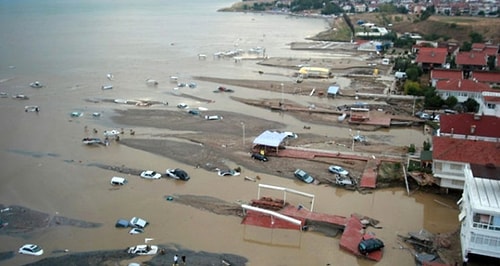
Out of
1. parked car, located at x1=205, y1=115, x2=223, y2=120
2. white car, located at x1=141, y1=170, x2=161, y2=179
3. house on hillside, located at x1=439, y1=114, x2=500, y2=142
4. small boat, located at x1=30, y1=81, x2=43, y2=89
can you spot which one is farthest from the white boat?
house on hillside, located at x1=439, y1=114, x2=500, y2=142

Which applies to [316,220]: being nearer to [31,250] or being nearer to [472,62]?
[31,250]

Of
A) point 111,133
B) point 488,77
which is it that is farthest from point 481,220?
point 488,77

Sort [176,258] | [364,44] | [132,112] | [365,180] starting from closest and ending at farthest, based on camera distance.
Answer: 1. [176,258]
2. [365,180]
3. [132,112]
4. [364,44]

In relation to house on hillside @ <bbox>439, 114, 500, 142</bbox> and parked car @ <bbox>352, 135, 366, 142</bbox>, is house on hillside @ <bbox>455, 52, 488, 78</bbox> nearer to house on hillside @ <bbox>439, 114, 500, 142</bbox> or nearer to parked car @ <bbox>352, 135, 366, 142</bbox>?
parked car @ <bbox>352, 135, 366, 142</bbox>

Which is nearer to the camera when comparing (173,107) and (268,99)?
(173,107)

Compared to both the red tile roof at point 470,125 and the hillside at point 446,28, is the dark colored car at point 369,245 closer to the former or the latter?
the red tile roof at point 470,125

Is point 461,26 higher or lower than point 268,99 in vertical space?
higher

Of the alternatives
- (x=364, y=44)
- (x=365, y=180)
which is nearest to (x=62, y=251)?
(x=365, y=180)

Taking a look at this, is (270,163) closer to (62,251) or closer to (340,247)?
(340,247)
